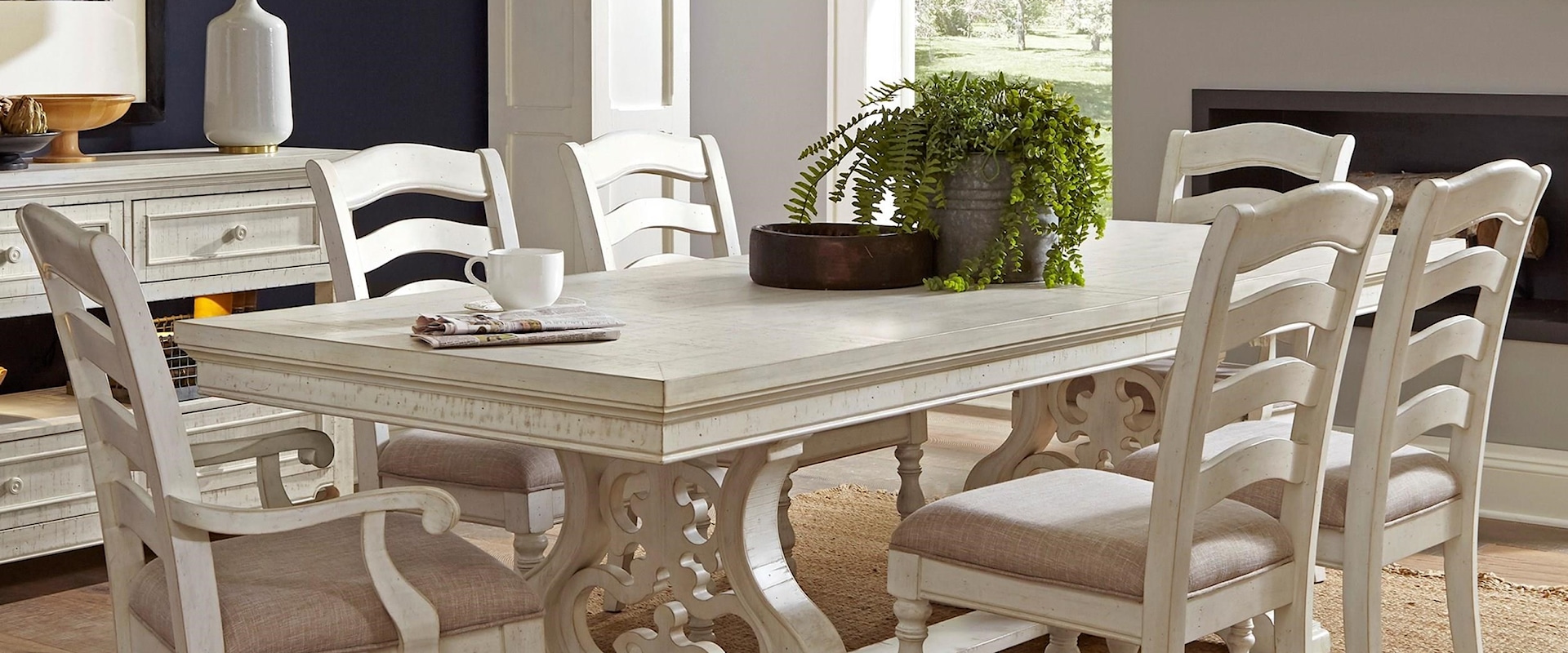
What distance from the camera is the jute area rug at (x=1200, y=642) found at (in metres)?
3.11

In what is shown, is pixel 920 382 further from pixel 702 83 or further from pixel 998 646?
pixel 702 83

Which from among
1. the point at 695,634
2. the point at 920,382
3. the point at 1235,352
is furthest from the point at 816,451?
the point at 1235,352

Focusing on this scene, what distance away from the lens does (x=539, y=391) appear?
1.72 m

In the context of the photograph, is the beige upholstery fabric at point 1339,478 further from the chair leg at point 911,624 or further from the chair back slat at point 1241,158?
the chair back slat at point 1241,158

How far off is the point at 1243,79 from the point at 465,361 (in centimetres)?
324

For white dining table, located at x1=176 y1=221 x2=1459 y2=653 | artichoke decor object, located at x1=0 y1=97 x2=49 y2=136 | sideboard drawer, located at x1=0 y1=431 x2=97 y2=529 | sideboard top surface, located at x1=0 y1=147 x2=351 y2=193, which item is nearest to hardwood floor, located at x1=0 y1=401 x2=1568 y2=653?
sideboard drawer, located at x1=0 y1=431 x2=97 y2=529

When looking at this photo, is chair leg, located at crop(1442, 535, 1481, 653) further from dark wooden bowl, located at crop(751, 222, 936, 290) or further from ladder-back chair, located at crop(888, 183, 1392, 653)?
dark wooden bowl, located at crop(751, 222, 936, 290)

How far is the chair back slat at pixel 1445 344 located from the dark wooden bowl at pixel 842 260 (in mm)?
672

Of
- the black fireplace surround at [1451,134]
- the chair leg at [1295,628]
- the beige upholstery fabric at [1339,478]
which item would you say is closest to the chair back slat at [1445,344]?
the beige upholstery fabric at [1339,478]

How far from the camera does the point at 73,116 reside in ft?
11.5

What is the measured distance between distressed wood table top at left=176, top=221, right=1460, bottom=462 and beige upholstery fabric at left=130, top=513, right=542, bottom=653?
0.58 feet

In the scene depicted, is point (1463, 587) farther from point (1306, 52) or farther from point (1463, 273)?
point (1306, 52)

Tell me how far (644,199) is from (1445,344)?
4.72ft

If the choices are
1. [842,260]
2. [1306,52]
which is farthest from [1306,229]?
[1306,52]
